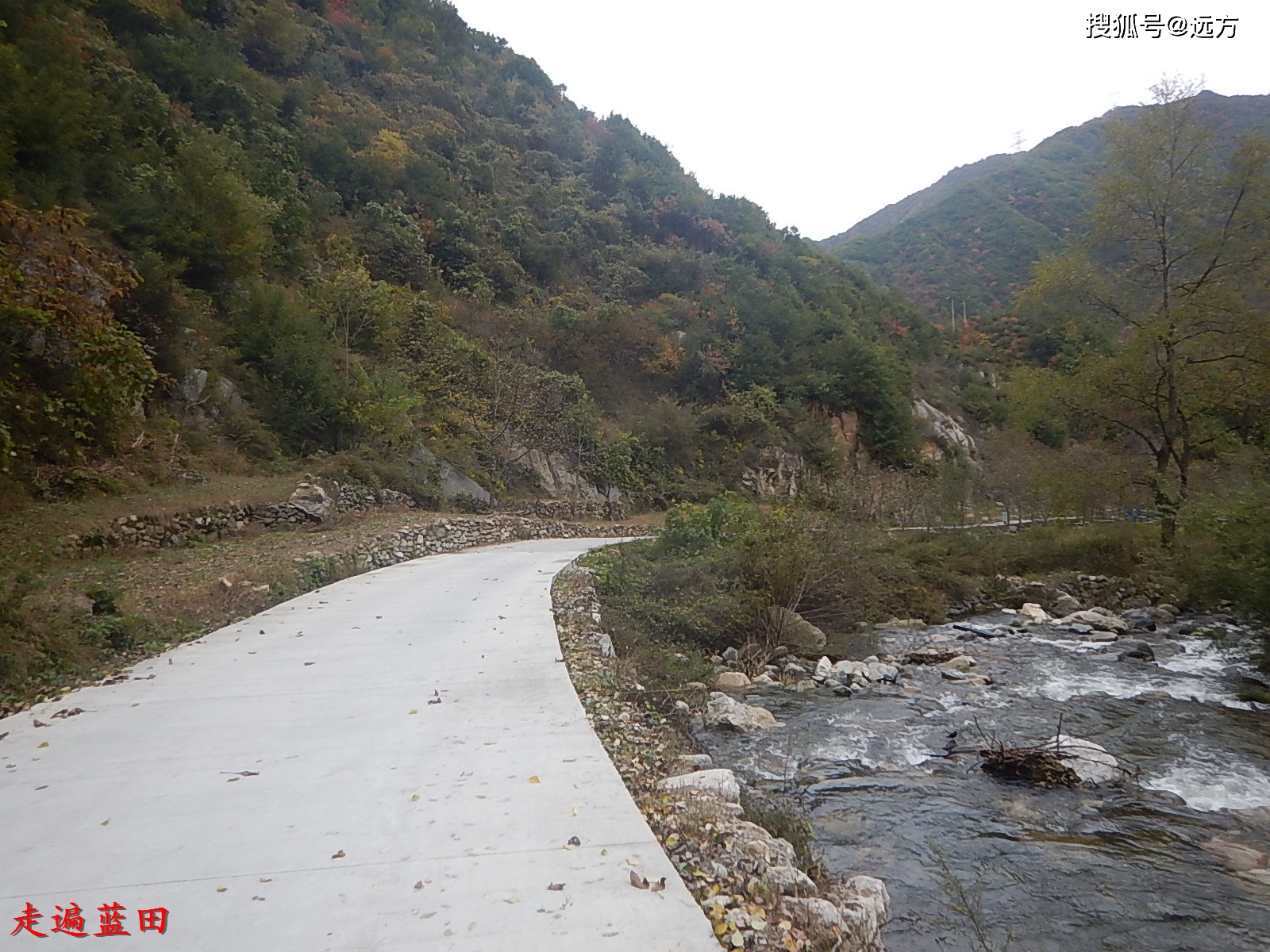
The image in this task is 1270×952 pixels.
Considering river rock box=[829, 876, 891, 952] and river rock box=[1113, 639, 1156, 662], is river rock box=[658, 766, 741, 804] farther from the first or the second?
river rock box=[1113, 639, 1156, 662]

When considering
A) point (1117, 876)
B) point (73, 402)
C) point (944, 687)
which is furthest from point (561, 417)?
point (1117, 876)

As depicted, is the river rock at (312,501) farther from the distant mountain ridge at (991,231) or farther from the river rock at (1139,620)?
the distant mountain ridge at (991,231)

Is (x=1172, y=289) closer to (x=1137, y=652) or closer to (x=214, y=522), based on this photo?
(x=1137, y=652)

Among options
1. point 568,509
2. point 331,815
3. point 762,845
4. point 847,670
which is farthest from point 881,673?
point 568,509

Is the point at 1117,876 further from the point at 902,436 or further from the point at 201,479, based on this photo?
the point at 902,436

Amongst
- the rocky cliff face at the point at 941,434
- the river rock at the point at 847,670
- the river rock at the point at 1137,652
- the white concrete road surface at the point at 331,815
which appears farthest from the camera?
the rocky cliff face at the point at 941,434

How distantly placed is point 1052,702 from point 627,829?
645 cm

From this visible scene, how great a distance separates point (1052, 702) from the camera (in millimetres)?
7344

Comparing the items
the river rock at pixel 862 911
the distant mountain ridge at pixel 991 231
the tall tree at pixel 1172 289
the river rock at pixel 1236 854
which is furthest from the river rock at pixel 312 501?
the distant mountain ridge at pixel 991 231

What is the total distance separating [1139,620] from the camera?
39.2ft

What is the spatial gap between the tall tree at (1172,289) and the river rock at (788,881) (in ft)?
44.3

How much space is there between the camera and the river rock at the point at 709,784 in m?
3.66

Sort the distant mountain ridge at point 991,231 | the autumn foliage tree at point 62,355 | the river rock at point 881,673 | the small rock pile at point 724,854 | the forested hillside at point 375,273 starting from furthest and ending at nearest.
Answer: the distant mountain ridge at point 991,231 < the forested hillside at point 375,273 < the autumn foliage tree at point 62,355 < the river rock at point 881,673 < the small rock pile at point 724,854

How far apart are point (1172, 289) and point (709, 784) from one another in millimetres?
16252
